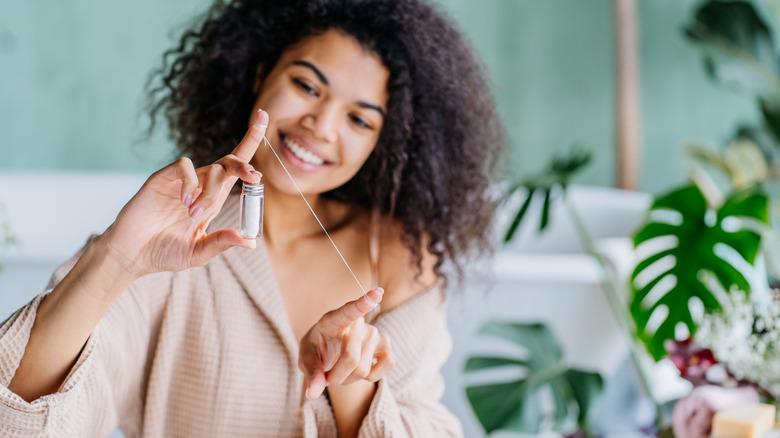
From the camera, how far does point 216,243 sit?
80cm

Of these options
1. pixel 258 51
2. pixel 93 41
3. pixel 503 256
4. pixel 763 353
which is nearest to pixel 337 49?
pixel 258 51

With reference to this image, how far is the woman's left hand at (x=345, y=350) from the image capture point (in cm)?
86

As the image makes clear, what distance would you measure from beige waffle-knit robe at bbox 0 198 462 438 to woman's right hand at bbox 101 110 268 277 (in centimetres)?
25

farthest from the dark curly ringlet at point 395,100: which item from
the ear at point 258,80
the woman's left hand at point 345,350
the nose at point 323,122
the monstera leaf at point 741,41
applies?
the monstera leaf at point 741,41

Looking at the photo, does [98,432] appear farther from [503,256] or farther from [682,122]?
[682,122]

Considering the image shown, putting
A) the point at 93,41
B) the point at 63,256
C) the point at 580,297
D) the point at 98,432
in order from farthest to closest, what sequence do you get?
1. the point at 93,41
2. the point at 580,297
3. the point at 63,256
4. the point at 98,432

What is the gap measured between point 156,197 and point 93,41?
7.40 feet

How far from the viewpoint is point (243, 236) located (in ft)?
2.63

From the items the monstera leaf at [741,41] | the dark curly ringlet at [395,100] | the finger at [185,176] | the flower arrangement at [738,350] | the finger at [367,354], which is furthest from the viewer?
the monstera leaf at [741,41]

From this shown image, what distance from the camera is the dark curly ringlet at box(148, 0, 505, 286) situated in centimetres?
118

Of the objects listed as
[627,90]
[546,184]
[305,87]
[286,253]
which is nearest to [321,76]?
[305,87]

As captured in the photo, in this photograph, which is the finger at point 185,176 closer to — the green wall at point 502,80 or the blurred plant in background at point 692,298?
the blurred plant in background at point 692,298

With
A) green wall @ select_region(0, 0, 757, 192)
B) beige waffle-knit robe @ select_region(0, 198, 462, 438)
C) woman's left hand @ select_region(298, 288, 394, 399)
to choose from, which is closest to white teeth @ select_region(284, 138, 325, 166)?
beige waffle-knit robe @ select_region(0, 198, 462, 438)

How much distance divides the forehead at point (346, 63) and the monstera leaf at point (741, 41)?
64.9 inches
